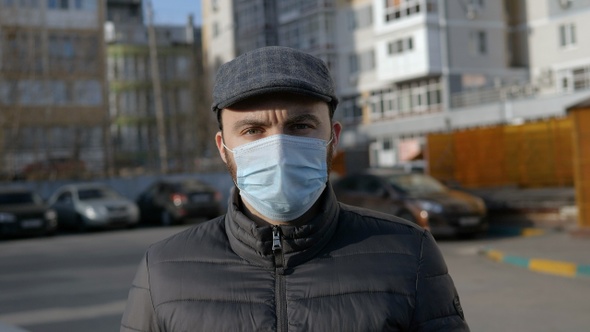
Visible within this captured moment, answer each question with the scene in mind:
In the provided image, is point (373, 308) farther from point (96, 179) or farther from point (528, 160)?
point (96, 179)

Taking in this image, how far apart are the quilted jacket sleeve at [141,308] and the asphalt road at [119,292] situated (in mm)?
6099

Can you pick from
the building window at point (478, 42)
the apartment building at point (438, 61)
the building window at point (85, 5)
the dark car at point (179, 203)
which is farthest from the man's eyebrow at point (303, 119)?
the building window at point (85, 5)

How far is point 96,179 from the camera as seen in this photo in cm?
3531

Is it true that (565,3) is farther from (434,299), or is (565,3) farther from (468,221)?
(434,299)

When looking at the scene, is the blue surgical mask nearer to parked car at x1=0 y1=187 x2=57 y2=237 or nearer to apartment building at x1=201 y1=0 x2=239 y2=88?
parked car at x1=0 y1=187 x2=57 y2=237

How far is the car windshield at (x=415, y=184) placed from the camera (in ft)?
61.1

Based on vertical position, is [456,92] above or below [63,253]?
above

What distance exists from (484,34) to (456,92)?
431 centimetres

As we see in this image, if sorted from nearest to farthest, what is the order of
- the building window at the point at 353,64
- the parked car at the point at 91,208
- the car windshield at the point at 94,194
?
the parked car at the point at 91,208 < the car windshield at the point at 94,194 < the building window at the point at 353,64

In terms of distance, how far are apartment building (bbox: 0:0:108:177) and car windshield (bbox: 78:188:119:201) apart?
10007 mm

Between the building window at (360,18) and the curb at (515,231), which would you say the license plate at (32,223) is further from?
the building window at (360,18)

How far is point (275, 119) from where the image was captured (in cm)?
228

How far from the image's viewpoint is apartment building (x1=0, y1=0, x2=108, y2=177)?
3953 centimetres

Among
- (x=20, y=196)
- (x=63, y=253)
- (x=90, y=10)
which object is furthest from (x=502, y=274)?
(x=90, y=10)
